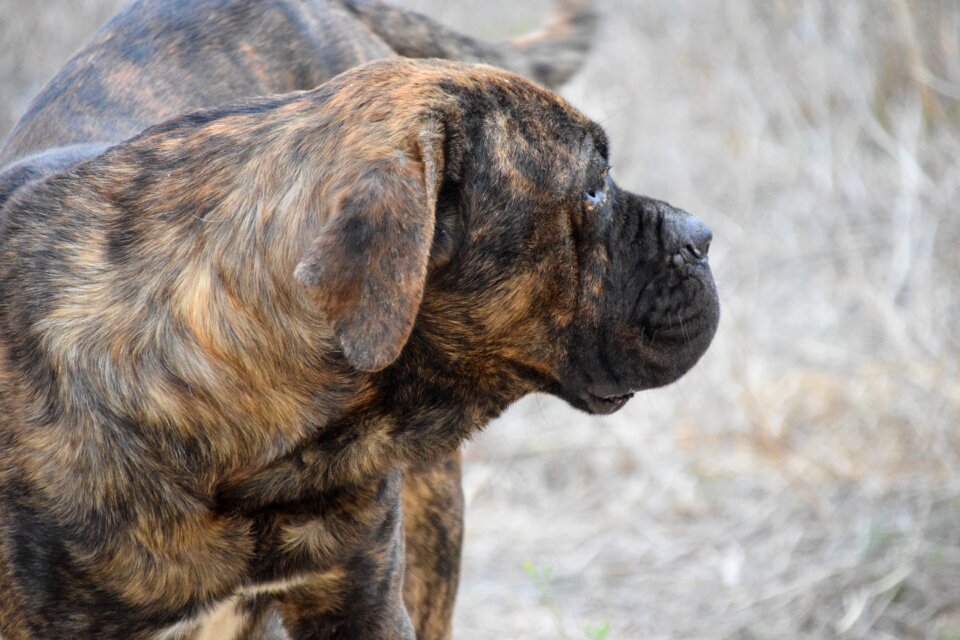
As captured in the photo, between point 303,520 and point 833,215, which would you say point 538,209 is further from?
point 833,215

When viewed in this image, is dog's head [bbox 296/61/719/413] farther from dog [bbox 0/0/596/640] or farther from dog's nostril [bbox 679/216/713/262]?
dog [bbox 0/0/596/640]

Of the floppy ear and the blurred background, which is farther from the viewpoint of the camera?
the blurred background

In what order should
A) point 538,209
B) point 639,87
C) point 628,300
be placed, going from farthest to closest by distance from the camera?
point 639,87 → point 628,300 → point 538,209

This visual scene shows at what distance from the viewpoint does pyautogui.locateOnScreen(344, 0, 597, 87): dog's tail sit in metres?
4.24

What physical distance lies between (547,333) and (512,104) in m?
0.54

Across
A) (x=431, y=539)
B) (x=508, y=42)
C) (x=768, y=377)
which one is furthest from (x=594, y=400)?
(x=768, y=377)

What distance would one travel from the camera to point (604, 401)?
3006 mm

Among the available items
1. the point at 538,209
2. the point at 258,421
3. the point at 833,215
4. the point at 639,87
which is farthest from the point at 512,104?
the point at 639,87

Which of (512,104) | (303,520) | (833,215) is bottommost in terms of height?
(833,215)

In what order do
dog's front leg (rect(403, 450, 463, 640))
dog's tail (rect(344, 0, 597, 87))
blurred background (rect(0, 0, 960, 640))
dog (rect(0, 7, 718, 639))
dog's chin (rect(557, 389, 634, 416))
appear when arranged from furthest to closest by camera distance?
blurred background (rect(0, 0, 960, 640)), dog's tail (rect(344, 0, 597, 87)), dog's front leg (rect(403, 450, 463, 640)), dog's chin (rect(557, 389, 634, 416)), dog (rect(0, 7, 718, 639))

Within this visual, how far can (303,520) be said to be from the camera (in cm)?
272

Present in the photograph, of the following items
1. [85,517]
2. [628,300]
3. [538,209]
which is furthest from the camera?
[628,300]

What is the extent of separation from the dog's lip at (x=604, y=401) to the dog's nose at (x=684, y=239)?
37cm

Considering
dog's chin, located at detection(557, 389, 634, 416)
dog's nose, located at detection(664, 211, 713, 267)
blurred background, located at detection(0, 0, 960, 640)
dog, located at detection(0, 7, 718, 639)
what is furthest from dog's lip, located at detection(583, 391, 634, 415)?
blurred background, located at detection(0, 0, 960, 640)
